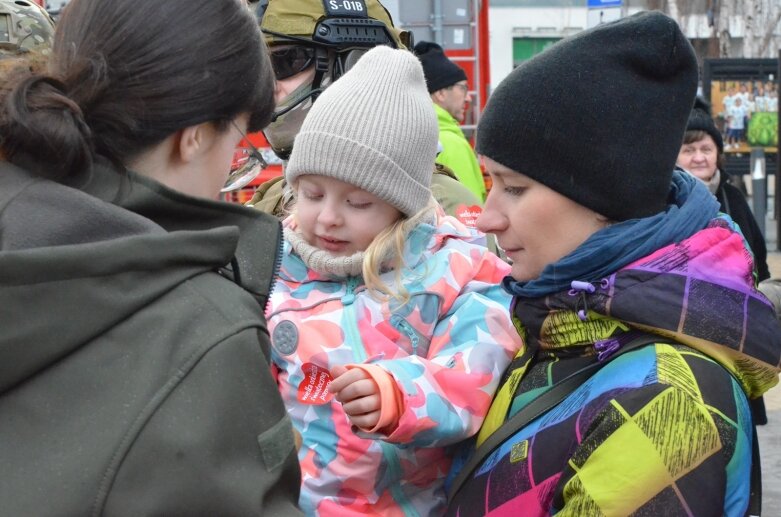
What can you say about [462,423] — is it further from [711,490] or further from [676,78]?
[676,78]

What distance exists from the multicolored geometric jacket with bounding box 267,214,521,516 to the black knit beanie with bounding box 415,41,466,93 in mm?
4675

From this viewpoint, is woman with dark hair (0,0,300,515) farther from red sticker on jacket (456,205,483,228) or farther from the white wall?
the white wall

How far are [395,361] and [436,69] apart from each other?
5.12 metres

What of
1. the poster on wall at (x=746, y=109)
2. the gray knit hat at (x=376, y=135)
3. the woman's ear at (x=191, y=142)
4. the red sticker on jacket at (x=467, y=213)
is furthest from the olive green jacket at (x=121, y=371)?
the poster on wall at (x=746, y=109)

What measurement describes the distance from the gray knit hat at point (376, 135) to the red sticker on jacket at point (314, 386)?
48cm

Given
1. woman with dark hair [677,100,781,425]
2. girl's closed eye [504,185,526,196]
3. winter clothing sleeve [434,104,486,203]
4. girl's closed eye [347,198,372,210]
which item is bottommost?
woman with dark hair [677,100,781,425]

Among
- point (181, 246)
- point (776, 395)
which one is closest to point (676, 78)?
point (181, 246)

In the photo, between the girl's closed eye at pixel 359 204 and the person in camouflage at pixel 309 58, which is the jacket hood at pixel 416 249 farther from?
the person in camouflage at pixel 309 58

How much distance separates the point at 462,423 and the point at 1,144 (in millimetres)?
1186

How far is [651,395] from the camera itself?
191 cm

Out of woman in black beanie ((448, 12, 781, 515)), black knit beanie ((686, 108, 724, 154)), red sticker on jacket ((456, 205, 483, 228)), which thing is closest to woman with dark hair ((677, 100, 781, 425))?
black knit beanie ((686, 108, 724, 154))

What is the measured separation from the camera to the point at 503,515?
Result: 6.91 feet

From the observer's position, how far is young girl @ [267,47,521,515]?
2.35 m

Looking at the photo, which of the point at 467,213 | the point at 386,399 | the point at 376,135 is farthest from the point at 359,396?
the point at 467,213
